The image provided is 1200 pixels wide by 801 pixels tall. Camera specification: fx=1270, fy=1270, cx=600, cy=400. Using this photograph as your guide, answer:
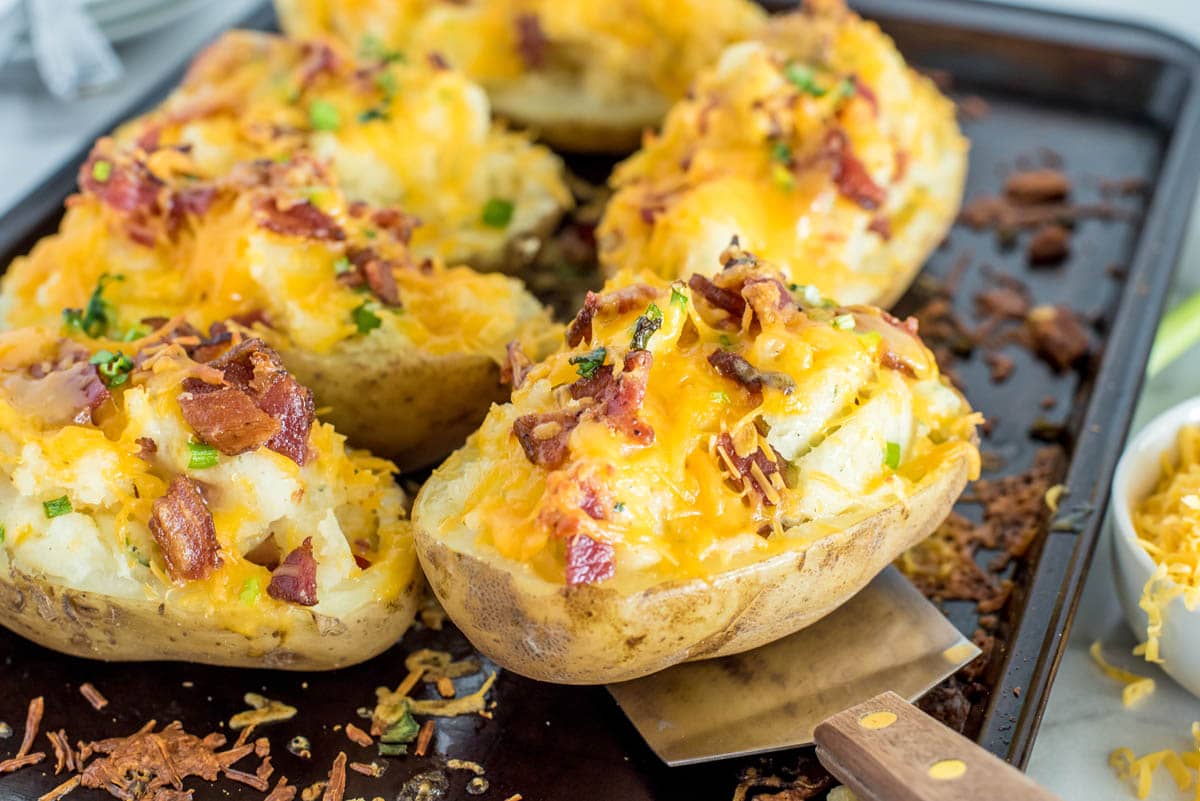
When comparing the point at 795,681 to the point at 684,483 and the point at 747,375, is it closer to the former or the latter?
the point at 684,483

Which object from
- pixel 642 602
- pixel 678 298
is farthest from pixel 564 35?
pixel 642 602

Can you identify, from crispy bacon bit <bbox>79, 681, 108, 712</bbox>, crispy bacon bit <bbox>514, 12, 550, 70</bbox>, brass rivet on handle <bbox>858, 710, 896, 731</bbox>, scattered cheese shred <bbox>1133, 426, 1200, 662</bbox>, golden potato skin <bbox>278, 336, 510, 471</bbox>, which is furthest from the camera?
crispy bacon bit <bbox>514, 12, 550, 70</bbox>

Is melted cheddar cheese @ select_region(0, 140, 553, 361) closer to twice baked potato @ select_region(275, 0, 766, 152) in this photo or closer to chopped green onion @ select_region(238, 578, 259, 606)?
chopped green onion @ select_region(238, 578, 259, 606)

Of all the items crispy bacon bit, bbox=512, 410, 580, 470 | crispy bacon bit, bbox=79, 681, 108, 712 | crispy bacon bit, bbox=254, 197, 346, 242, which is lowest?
crispy bacon bit, bbox=79, 681, 108, 712

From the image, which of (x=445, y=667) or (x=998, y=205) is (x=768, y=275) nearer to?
(x=445, y=667)

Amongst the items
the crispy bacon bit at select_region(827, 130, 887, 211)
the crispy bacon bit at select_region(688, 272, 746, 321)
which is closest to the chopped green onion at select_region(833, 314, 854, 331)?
the crispy bacon bit at select_region(688, 272, 746, 321)

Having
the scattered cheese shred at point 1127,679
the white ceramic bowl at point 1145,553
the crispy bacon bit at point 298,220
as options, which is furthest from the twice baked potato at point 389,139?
the scattered cheese shred at point 1127,679
